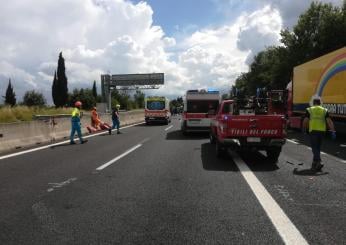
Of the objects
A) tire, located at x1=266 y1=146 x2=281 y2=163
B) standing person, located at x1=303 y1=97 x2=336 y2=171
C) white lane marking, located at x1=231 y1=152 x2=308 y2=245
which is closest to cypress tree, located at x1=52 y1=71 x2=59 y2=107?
tire, located at x1=266 y1=146 x2=281 y2=163

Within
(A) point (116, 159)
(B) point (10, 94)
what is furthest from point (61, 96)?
(A) point (116, 159)

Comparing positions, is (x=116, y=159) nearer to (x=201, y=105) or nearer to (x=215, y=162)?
(x=215, y=162)

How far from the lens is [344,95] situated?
62.2 ft

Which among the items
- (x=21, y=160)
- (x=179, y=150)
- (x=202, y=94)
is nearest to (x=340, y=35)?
(x=202, y=94)

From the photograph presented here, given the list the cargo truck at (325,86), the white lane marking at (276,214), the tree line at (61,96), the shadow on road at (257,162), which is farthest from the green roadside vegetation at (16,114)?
the tree line at (61,96)

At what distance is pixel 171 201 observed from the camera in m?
7.58

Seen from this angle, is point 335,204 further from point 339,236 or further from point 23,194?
point 23,194

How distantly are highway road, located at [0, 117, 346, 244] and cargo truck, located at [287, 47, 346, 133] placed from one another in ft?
22.0

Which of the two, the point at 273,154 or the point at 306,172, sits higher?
the point at 273,154

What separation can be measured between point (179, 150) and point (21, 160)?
17.0ft

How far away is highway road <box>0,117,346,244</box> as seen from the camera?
18.7 feet

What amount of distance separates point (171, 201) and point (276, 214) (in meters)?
1.70

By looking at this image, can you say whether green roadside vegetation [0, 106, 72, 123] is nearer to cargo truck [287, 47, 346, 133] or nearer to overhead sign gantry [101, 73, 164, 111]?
cargo truck [287, 47, 346, 133]

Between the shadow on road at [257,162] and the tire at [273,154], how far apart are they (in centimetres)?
15
